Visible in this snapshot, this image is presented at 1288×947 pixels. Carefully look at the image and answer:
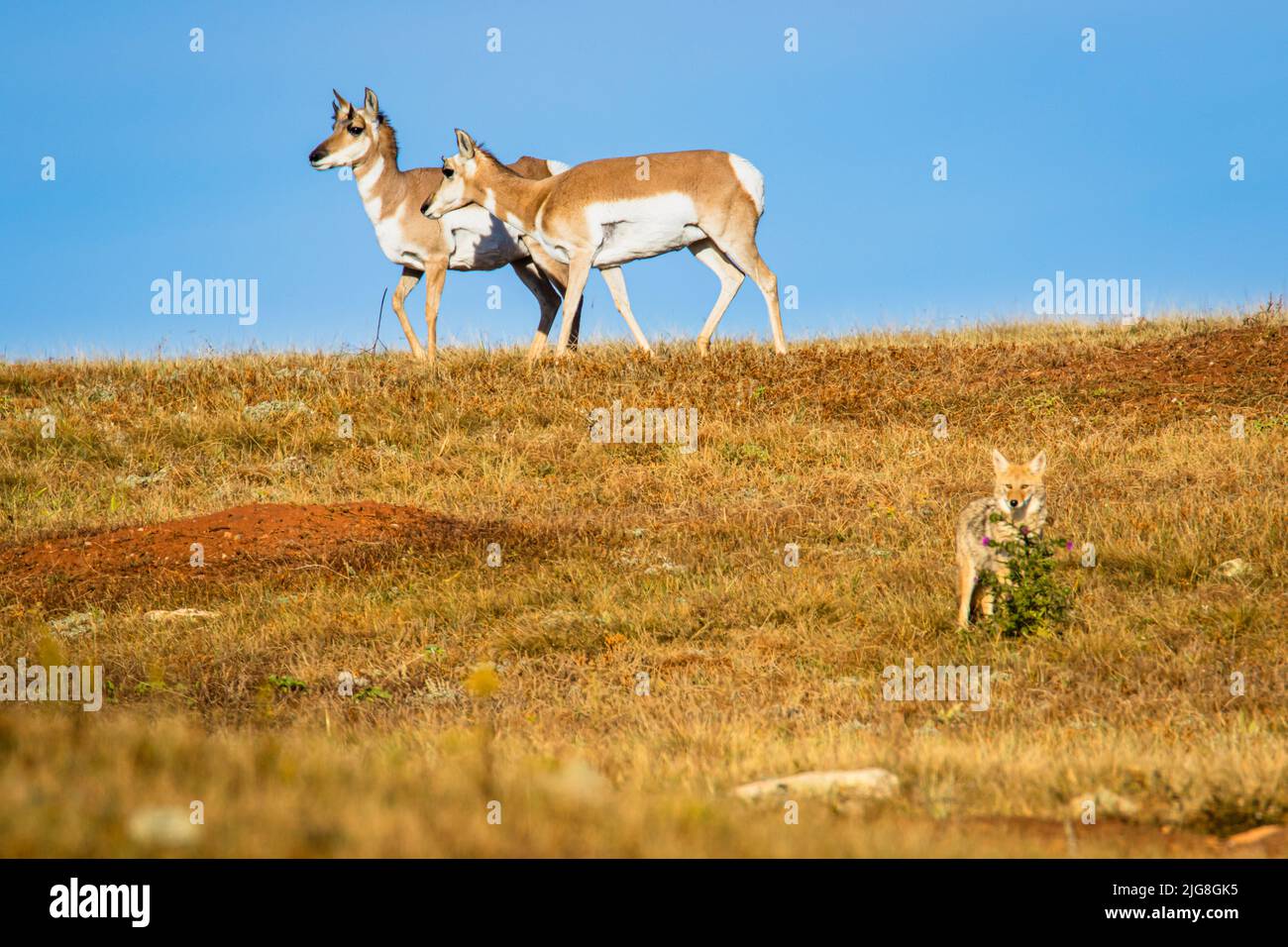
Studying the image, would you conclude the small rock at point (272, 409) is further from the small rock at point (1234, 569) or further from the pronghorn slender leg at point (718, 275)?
the small rock at point (1234, 569)

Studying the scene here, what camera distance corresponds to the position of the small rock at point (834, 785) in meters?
5.21

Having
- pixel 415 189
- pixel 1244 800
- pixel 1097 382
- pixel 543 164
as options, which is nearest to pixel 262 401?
pixel 415 189

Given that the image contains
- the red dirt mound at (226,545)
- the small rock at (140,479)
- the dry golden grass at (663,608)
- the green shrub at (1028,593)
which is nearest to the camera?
the dry golden grass at (663,608)

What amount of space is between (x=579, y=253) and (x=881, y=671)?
12.6 meters

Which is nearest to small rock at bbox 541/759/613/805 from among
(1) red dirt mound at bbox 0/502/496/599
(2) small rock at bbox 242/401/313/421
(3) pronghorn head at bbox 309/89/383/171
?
(1) red dirt mound at bbox 0/502/496/599

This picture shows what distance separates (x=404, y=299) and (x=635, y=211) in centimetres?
457

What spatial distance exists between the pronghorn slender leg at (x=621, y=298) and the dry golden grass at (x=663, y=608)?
1.79 feet

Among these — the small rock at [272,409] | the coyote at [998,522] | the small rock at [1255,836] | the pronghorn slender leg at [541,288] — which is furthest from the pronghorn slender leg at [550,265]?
the small rock at [1255,836]

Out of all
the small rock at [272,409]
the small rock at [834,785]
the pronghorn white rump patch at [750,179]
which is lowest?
the small rock at [834,785]

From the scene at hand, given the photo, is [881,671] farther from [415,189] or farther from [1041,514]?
[415,189]

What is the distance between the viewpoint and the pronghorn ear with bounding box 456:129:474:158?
2047cm

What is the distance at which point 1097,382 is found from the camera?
18062mm

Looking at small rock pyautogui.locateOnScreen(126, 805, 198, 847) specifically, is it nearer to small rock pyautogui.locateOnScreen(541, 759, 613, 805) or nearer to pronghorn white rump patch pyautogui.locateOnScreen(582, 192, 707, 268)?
small rock pyautogui.locateOnScreen(541, 759, 613, 805)

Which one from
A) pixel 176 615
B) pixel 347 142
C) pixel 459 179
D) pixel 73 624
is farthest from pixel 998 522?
pixel 347 142
